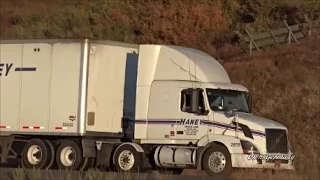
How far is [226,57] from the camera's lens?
39.9 meters

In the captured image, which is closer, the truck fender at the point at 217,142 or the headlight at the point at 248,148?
the headlight at the point at 248,148

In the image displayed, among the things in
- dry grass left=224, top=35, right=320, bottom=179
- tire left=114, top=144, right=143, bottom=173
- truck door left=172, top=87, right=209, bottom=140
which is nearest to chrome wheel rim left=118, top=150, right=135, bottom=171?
tire left=114, top=144, right=143, bottom=173

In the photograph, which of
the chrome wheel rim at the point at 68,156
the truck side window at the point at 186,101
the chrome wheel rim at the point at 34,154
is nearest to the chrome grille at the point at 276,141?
the truck side window at the point at 186,101

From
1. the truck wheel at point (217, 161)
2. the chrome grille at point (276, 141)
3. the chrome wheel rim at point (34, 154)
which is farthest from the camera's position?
the chrome wheel rim at point (34, 154)

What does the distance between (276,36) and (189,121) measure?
1940 cm

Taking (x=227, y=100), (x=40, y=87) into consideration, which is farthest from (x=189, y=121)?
(x=40, y=87)

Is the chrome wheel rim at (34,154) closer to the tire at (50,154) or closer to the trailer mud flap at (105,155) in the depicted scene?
the tire at (50,154)

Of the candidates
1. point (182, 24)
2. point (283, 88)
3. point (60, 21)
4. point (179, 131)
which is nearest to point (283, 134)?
point (179, 131)

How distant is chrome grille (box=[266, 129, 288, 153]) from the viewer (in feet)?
71.9

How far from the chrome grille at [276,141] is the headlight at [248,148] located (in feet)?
1.36

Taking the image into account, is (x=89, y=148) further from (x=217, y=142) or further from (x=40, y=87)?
(x=217, y=142)

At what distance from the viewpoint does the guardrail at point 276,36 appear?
39844mm

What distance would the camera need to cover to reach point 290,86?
33.9m

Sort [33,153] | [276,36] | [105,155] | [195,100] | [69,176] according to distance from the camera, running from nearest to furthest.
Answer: [69,176]
[195,100]
[105,155]
[33,153]
[276,36]
